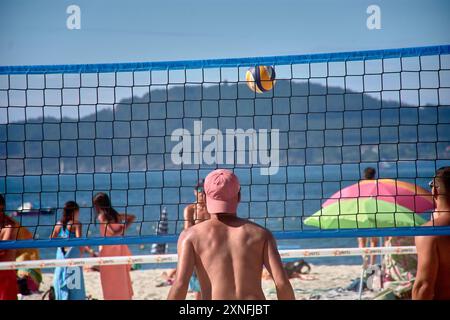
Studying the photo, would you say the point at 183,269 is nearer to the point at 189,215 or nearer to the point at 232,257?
the point at 232,257


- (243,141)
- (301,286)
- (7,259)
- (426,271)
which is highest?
(243,141)

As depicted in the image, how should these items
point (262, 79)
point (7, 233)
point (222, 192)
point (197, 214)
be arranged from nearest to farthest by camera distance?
point (222, 192), point (7, 233), point (262, 79), point (197, 214)

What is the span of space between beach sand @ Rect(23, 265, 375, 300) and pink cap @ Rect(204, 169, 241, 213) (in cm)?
581

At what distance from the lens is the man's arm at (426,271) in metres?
5.16

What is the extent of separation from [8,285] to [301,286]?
5940 mm

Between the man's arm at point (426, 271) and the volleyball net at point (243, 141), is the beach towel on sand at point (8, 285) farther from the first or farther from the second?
the man's arm at point (426, 271)

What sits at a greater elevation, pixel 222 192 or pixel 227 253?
pixel 222 192

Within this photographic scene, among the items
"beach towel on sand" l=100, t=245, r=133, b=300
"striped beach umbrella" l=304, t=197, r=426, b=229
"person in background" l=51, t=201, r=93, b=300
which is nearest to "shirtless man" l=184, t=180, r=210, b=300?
"beach towel on sand" l=100, t=245, r=133, b=300

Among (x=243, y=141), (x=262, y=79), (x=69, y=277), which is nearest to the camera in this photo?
(x=262, y=79)

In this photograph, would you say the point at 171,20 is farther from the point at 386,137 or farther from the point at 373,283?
the point at 373,283

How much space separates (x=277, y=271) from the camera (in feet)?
14.3

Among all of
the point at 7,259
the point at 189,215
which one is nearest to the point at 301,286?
the point at 189,215
